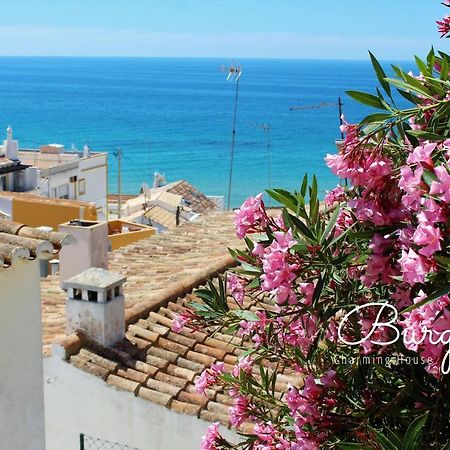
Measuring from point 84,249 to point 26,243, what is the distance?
4943mm

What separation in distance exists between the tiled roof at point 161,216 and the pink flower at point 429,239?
97.1 feet

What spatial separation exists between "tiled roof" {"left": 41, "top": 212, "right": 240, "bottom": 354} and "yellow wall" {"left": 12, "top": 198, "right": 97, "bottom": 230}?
10.4 metres

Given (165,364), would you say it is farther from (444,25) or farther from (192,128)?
(192,128)

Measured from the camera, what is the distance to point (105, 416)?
7.98 meters

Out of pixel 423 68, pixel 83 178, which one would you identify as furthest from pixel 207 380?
pixel 83 178

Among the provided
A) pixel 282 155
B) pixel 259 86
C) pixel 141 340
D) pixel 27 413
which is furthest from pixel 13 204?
pixel 259 86

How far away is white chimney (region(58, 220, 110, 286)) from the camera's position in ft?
33.9

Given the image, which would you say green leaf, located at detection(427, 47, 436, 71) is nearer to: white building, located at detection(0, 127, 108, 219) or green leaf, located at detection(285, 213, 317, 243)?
green leaf, located at detection(285, 213, 317, 243)

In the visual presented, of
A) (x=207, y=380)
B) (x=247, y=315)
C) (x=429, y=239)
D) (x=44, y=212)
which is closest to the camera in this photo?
(x=429, y=239)

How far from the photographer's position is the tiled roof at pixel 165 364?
7.72 m

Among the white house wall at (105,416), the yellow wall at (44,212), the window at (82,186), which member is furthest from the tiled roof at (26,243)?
the window at (82,186)

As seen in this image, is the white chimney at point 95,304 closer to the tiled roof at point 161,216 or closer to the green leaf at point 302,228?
the green leaf at point 302,228

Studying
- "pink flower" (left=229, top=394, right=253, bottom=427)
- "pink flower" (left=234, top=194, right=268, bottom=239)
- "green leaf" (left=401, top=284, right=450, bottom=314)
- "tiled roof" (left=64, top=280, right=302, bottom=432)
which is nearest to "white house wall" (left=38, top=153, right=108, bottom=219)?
"tiled roof" (left=64, top=280, right=302, bottom=432)

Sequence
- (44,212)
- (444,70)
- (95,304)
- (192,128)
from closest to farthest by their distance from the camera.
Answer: (444,70), (95,304), (44,212), (192,128)
